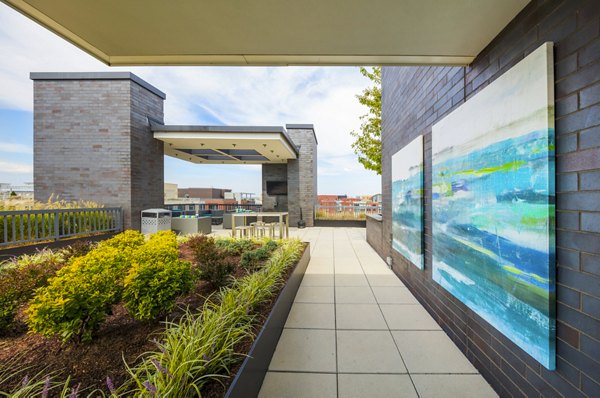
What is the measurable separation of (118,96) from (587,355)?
30.3 ft

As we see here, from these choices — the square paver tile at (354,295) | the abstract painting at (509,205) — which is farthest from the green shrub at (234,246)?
the abstract painting at (509,205)

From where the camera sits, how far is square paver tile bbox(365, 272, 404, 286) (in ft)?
10.9

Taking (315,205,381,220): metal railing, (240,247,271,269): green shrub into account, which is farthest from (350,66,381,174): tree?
(240,247,271,269): green shrub

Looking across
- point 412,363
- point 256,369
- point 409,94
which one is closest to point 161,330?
point 256,369

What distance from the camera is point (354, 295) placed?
2961 millimetres

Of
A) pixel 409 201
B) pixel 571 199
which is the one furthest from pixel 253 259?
pixel 571 199

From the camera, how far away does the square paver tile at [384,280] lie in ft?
10.9

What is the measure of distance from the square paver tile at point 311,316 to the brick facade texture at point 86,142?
6.29m

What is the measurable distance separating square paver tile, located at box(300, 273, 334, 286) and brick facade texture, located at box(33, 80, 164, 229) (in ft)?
19.2

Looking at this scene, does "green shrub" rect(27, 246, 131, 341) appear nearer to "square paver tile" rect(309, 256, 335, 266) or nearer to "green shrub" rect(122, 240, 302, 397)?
"green shrub" rect(122, 240, 302, 397)

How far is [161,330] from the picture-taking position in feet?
5.53

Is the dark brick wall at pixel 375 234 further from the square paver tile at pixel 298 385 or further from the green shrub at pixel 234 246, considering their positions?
the square paver tile at pixel 298 385

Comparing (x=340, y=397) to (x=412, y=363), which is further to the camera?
(x=412, y=363)

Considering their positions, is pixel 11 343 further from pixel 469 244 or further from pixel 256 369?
pixel 469 244
